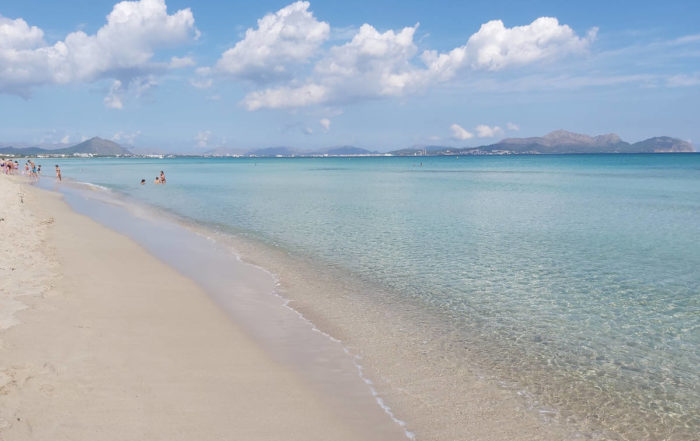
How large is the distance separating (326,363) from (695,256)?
53.0ft

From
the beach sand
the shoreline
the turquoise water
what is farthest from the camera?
the turquoise water

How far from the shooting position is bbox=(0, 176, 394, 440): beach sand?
6016 mm

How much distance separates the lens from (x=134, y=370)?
757cm

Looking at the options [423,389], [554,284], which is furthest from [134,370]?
[554,284]

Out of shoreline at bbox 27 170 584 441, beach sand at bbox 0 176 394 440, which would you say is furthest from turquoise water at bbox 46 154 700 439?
beach sand at bbox 0 176 394 440

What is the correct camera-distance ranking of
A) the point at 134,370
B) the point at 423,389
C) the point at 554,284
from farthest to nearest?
1. the point at 554,284
2. the point at 423,389
3. the point at 134,370

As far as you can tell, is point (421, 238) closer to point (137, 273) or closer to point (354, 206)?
point (137, 273)

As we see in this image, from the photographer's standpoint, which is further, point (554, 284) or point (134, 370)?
point (554, 284)

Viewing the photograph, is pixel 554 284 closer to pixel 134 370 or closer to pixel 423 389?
pixel 423 389

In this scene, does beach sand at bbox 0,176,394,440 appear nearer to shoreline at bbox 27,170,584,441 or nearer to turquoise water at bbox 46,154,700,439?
shoreline at bbox 27,170,584,441

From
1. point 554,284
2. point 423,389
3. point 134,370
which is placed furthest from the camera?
point 554,284

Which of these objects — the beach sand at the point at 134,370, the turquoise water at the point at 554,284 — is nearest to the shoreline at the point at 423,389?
the turquoise water at the point at 554,284

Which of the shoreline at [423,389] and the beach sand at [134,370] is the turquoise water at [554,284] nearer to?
the shoreline at [423,389]

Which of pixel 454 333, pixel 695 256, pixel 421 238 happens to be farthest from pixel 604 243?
pixel 454 333
